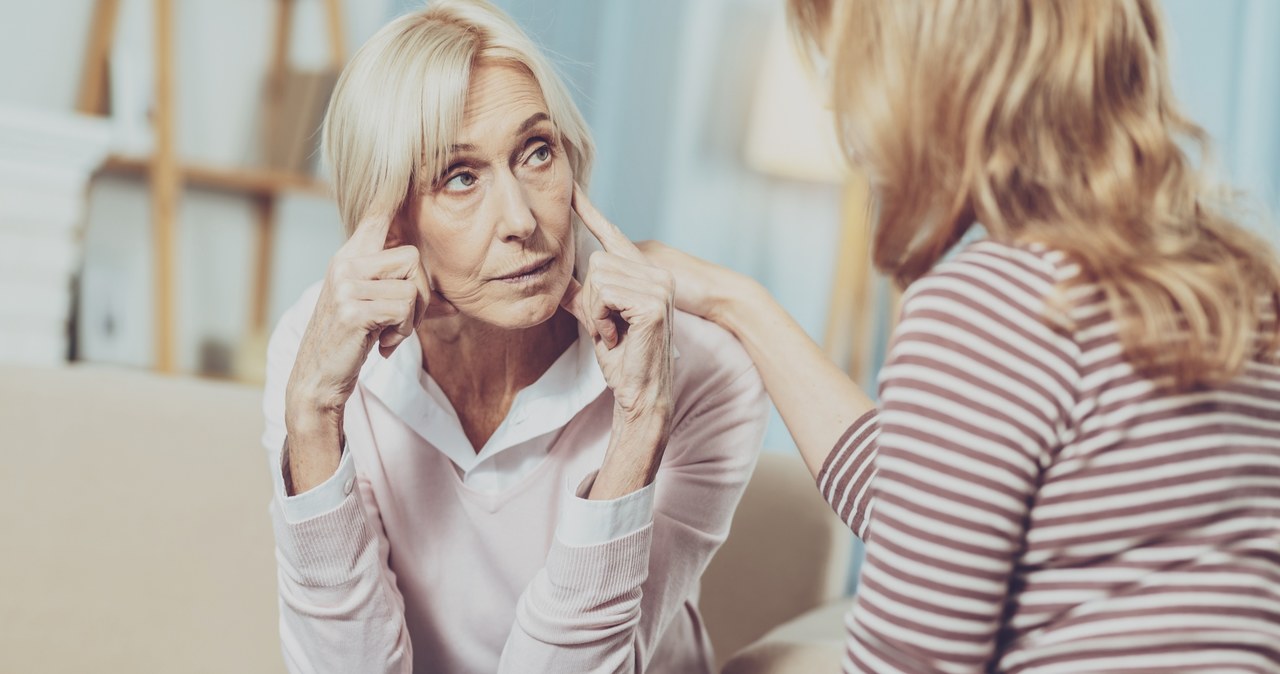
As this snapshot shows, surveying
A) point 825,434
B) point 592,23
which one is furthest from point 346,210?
point 592,23

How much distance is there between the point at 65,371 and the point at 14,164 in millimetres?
1297

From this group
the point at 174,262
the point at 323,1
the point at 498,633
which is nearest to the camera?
the point at 498,633

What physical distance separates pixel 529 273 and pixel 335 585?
362 millimetres

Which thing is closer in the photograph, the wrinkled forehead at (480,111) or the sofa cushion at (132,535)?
the wrinkled forehead at (480,111)

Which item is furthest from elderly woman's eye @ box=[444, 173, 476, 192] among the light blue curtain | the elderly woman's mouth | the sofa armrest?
the light blue curtain

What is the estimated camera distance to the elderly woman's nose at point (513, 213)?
3.83 feet

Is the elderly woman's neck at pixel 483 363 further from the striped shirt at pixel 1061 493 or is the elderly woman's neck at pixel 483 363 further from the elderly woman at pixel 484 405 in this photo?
the striped shirt at pixel 1061 493

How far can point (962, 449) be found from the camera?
72cm

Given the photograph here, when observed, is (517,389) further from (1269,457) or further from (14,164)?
(14,164)

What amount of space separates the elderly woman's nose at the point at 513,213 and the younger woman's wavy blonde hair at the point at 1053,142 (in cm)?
44

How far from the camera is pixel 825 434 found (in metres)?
1.21

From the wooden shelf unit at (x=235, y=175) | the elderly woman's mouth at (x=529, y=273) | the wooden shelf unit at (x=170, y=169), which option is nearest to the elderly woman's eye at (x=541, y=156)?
the elderly woman's mouth at (x=529, y=273)

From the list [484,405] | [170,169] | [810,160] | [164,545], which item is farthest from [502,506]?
[170,169]

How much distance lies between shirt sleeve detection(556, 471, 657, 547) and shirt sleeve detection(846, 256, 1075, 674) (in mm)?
397
